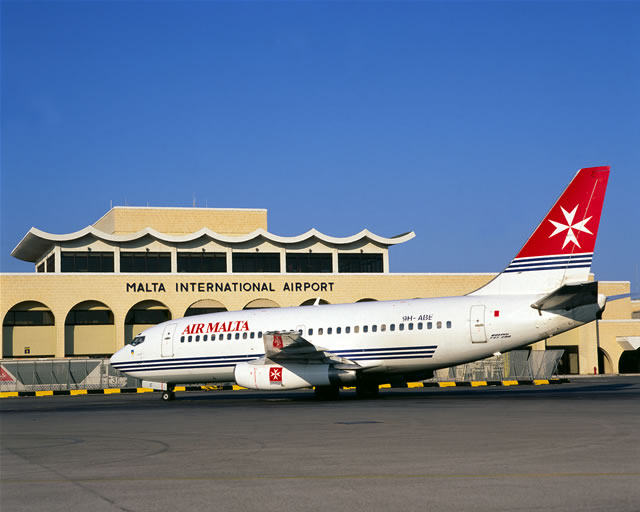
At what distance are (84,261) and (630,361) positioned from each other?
48.1 m

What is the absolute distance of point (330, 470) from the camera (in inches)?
432

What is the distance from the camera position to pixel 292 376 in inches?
1161

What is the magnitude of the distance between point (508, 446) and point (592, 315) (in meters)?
14.7

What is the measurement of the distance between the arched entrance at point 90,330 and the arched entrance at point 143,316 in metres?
1.20

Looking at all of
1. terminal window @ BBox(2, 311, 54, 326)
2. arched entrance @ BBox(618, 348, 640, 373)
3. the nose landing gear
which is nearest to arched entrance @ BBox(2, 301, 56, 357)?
terminal window @ BBox(2, 311, 54, 326)

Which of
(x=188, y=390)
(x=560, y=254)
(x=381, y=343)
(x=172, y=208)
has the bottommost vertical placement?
(x=188, y=390)

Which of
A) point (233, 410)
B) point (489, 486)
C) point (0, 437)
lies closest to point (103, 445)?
point (0, 437)

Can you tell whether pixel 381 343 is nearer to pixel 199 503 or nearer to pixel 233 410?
pixel 233 410

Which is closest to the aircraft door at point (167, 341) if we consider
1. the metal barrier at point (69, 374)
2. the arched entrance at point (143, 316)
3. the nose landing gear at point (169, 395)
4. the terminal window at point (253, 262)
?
the nose landing gear at point (169, 395)

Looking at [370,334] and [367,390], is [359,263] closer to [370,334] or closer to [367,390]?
[367,390]

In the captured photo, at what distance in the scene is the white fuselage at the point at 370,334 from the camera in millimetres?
27641

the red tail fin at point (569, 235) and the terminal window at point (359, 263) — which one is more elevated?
the terminal window at point (359, 263)

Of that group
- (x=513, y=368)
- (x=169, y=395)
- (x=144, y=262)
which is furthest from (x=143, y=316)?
(x=169, y=395)

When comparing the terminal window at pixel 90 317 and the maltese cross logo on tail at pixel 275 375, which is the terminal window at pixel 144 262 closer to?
the terminal window at pixel 90 317
